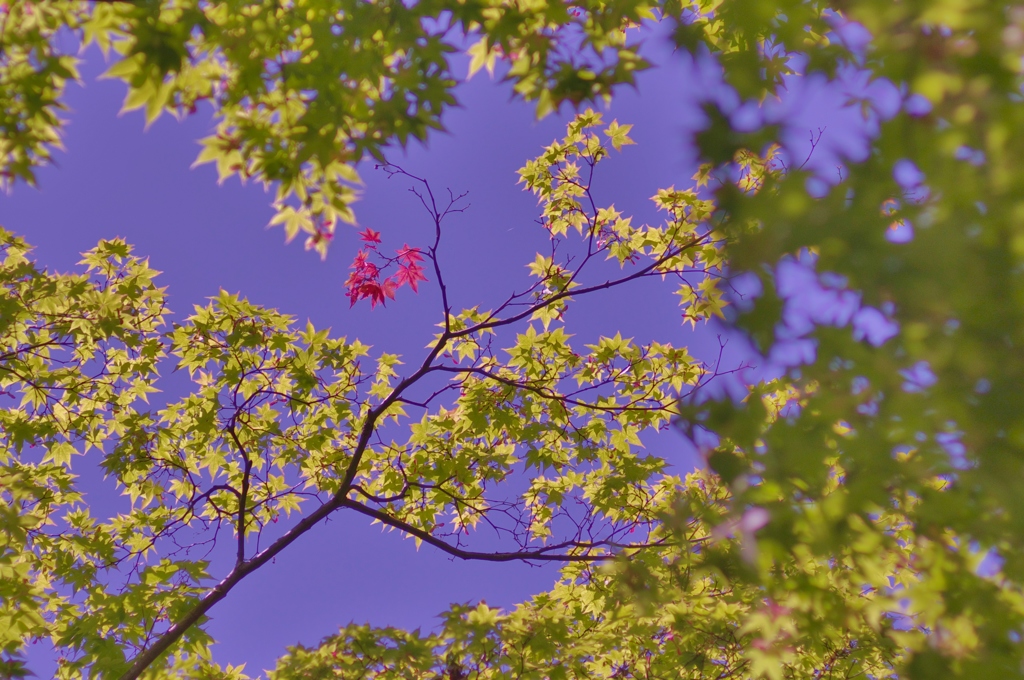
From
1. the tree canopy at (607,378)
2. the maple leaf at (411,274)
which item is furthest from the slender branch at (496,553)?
the maple leaf at (411,274)

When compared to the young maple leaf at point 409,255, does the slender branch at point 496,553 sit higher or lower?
lower

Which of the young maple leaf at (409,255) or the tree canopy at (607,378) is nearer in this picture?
the tree canopy at (607,378)

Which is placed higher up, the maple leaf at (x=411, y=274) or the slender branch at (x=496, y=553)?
the maple leaf at (x=411, y=274)

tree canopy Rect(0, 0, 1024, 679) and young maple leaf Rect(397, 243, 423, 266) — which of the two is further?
young maple leaf Rect(397, 243, 423, 266)

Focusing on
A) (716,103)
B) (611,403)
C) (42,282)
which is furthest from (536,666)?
(42,282)

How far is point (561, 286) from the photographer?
17.2ft

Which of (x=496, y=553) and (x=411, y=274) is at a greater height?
(x=411, y=274)

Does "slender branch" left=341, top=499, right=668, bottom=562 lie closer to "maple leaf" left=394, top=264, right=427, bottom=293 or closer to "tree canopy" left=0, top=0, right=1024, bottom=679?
"tree canopy" left=0, top=0, right=1024, bottom=679

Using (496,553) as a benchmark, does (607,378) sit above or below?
above

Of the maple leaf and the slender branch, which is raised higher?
the maple leaf

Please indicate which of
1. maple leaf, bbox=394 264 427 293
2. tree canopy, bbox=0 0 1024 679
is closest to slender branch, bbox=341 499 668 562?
tree canopy, bbox=0 0 1024 679

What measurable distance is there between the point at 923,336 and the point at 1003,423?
32cm

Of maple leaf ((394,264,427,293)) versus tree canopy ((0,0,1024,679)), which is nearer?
tree canopy ((0,0,1024,679))

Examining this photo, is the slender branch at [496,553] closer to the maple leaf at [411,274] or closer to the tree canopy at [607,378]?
the tree canopy at [607,378]
